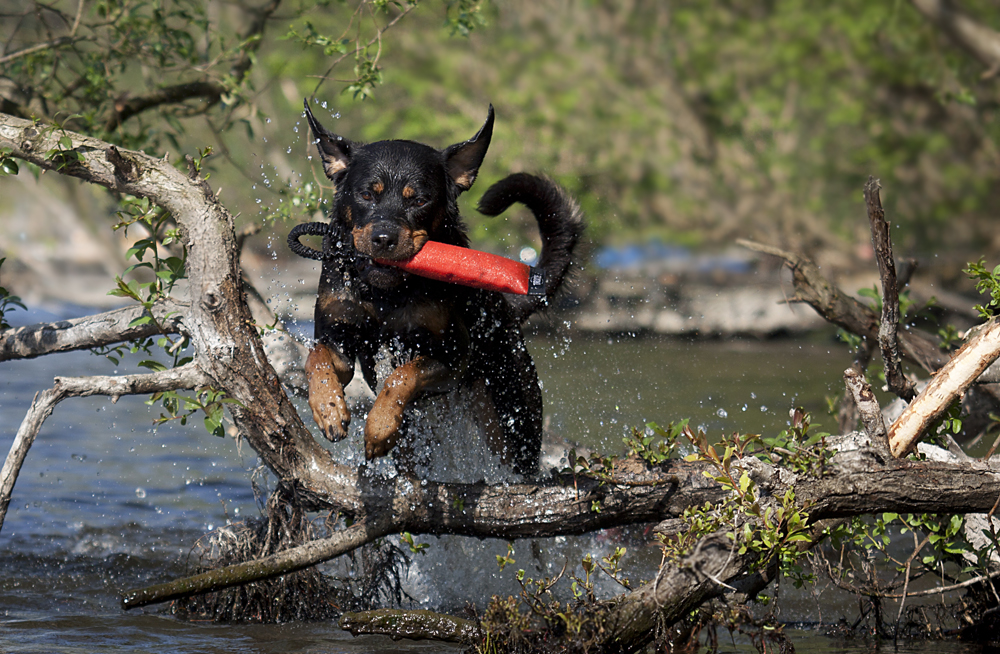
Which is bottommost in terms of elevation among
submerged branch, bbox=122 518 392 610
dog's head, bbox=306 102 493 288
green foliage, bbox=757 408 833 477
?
submerged branch, bbox=122 518 392 610

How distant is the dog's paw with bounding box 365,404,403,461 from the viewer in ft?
10.5

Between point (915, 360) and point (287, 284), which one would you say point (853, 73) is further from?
point (915, 360)

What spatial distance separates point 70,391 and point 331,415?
89 centimetres

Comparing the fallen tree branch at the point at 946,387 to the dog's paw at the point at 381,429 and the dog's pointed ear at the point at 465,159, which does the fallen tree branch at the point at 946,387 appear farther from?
the dog's pointed ear at the point at 465,159

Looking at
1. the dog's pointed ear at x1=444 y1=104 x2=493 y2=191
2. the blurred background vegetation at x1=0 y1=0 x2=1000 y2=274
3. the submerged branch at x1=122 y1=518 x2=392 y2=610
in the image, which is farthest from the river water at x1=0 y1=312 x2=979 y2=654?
the blurred background vegetation at x1=0 y1=0 x2=1000 y2=274

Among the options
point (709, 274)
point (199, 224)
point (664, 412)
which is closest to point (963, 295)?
point (709, 274)

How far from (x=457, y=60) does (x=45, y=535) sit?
39.4 feet

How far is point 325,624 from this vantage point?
3775 millimetres

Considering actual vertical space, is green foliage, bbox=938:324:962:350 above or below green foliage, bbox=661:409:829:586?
above

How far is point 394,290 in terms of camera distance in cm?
369

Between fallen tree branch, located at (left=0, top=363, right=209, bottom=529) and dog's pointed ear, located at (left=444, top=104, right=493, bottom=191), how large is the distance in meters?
1.40

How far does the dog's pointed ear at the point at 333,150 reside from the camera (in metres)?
3.82

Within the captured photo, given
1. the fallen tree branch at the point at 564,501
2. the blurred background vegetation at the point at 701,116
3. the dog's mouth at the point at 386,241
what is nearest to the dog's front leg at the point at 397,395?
the fallen tree branch at the point at 564,501

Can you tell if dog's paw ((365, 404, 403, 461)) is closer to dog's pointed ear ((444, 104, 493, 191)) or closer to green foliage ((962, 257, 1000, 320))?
dog's pointed ear ((444, 104, 493, 191))
